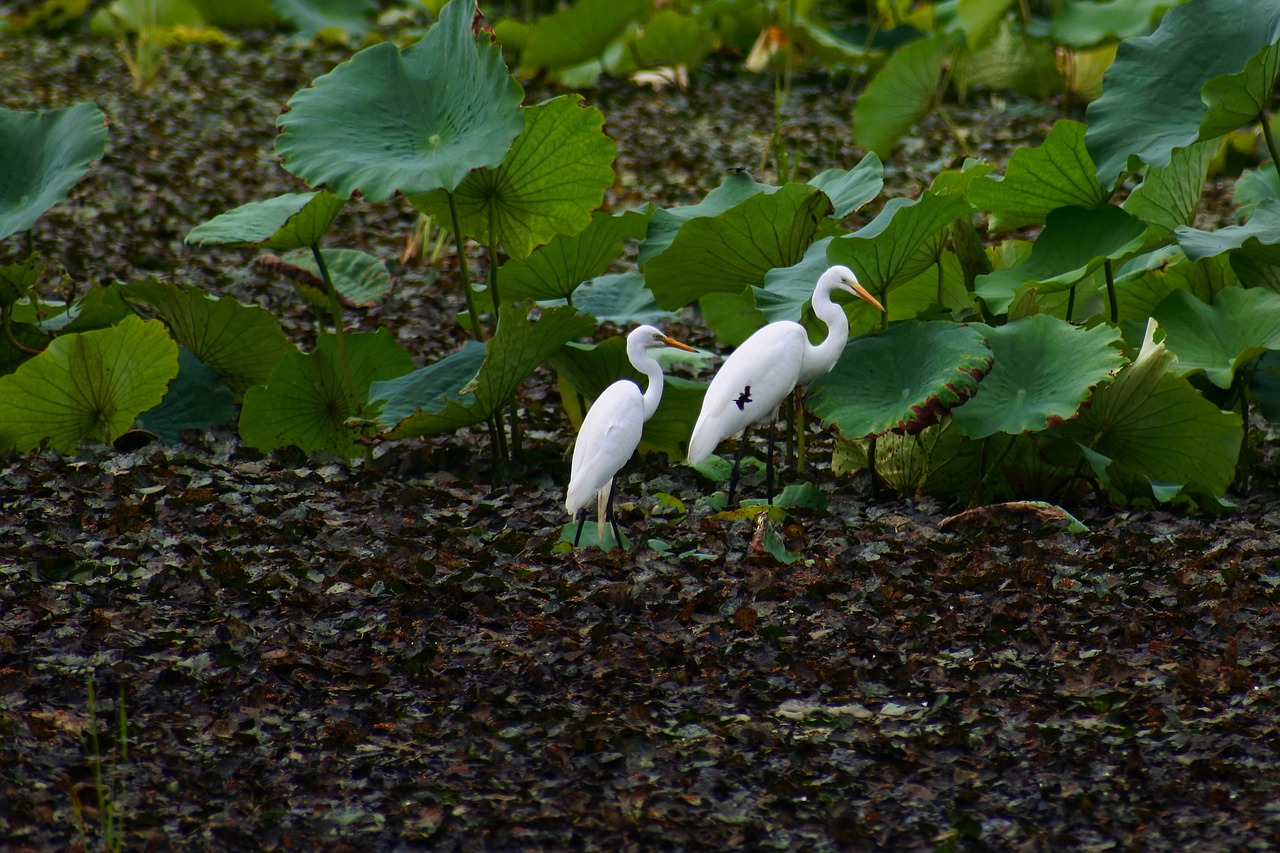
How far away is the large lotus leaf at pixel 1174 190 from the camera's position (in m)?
3.59

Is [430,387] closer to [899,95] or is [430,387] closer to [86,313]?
[86,313]

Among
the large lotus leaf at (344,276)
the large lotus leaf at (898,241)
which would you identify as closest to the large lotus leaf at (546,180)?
the large lotus leaf at (344,276)

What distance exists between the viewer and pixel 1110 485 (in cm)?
352

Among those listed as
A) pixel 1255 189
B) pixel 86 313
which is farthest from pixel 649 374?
pixel 1255 189

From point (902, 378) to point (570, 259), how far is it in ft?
3.32

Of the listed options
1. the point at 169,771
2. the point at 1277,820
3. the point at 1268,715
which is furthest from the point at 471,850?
the point at 1268,715

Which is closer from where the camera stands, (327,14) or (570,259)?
(570,259)

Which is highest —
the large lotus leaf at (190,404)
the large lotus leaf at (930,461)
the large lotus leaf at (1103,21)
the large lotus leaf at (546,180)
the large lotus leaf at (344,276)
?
the large lotus leaf at (546,180)

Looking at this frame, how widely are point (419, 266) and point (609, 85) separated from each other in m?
2.48

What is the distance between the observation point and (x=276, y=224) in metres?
3.58

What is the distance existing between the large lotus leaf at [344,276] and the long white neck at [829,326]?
1.58 m

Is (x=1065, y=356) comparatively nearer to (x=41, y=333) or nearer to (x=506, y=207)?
(x=506, y=207)

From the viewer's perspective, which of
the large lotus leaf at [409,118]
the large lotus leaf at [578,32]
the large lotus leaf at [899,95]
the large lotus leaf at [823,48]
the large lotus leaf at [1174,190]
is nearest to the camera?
the large lotus leaf at [409,118]

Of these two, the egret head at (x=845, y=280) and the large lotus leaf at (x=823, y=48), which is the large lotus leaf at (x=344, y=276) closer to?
the egret head at (x=845, y=280)
